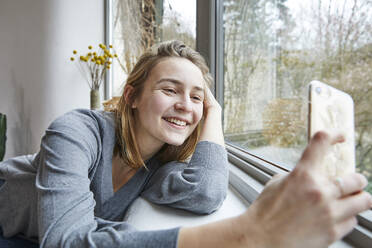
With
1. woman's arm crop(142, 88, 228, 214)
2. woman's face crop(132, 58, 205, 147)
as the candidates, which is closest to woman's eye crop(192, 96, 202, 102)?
woman's face crop(132, 58, 205, 147)

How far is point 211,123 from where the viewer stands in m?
0.86

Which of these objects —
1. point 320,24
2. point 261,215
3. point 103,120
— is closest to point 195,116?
point 103,120

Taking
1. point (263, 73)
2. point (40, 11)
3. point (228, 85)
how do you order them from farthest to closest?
point (40, 11), point (228, 85), point (263, 73)

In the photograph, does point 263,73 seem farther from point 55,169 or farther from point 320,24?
point 55,169

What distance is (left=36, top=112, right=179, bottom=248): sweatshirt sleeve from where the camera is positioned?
426 mm

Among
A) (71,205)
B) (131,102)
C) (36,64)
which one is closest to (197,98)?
(131,102)

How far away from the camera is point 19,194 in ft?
2.54

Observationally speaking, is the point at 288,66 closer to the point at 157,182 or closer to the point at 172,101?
the point at 172,101

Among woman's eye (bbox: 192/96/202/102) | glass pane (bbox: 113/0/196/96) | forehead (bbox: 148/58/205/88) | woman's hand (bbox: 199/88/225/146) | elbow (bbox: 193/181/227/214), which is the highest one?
glass pane (bbox: 113/0/196/96)

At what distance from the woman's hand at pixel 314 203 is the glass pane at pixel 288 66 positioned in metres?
0.10

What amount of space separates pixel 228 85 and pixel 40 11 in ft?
6.38

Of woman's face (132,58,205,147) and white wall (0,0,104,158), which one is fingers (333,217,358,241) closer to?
woman's face (132,58,205,147)

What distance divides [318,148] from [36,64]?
2552mm

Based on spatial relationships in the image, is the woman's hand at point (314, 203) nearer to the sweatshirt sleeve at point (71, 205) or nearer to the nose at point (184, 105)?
the sweatshirt sleeve at point (71, 205)
